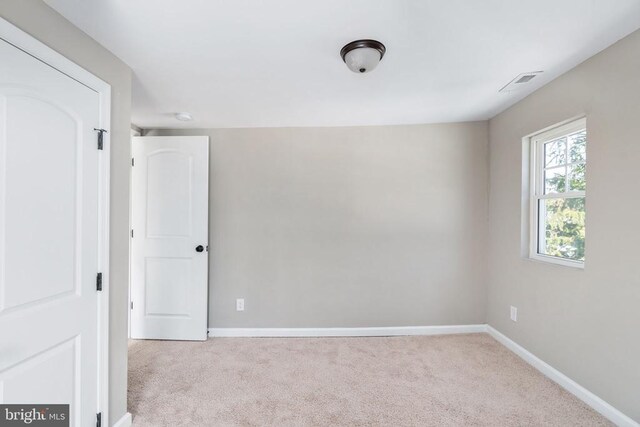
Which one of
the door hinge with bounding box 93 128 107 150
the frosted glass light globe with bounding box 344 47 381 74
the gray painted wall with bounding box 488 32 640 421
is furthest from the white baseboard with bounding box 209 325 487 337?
the frosted glass light globe with bounding box 344 47 381 74

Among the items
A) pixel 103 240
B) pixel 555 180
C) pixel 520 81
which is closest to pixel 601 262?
pixel 555 180

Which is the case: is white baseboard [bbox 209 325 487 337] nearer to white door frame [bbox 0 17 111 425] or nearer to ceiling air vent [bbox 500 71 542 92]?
white door frame [bbox 0 17 111 425]

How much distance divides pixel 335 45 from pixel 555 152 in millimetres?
2022

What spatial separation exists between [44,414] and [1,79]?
143 cm

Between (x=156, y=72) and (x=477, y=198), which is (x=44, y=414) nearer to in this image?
(x=156, y=72)

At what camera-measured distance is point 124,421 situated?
178cm

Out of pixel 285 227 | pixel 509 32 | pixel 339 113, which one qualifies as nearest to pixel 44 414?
pixel 285 227

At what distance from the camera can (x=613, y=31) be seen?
1.64 m

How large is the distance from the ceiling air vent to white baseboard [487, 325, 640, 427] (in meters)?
2.17

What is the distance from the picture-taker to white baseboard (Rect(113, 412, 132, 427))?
174cm

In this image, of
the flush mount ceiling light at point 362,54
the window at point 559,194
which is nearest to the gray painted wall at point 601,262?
the window at point 559,194

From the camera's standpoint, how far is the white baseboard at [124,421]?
Result: 1.74 meters

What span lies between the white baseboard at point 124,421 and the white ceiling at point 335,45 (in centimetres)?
217

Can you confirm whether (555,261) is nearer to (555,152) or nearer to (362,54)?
(555,152)
